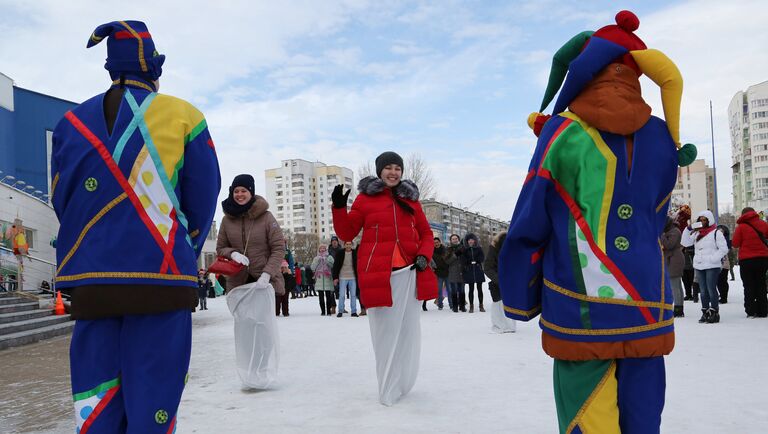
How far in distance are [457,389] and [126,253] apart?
3.94 meters

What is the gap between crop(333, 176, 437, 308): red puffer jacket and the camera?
5402 mm

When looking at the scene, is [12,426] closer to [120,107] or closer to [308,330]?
[120,107]

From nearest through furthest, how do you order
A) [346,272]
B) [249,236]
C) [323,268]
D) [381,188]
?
[381,188]
[249,236]
[346,272]
[323,268]

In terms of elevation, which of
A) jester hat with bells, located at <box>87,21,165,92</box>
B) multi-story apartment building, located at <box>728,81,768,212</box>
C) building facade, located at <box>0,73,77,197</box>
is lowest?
jester hat with bells, located at <box>87,21,165,92</box>

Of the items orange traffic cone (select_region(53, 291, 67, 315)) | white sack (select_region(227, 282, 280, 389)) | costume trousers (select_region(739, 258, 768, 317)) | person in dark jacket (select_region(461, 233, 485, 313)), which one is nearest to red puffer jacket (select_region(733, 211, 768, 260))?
costume trousers (select_region(739, 258, 768, 317))

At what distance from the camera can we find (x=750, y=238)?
10766 mm

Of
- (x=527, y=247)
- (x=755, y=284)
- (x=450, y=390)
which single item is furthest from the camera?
(x=755, y=284)

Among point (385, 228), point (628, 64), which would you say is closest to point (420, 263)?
point (385, 228)

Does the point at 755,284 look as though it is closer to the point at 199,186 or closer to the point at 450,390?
the point at 450,390

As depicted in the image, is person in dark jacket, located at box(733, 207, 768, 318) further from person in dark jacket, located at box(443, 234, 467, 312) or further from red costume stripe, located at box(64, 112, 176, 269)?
red costume stripe, located at box(64, 112, 176, 269)

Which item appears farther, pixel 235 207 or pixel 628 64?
pixel 235 207

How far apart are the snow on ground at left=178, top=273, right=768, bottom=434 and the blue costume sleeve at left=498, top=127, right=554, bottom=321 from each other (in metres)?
1.85

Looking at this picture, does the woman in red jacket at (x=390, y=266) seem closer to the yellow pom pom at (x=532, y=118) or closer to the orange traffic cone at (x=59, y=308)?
the yellow pom pom at (x=532, y=118)

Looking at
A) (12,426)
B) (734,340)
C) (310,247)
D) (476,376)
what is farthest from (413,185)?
(310,247)
